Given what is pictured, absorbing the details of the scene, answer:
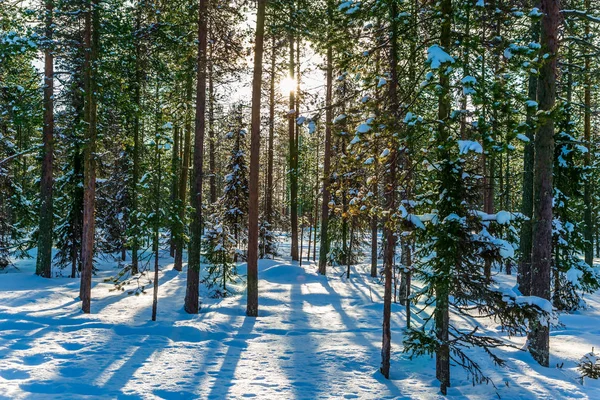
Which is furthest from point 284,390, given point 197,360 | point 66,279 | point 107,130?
point 66,279

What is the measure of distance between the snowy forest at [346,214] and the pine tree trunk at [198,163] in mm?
49

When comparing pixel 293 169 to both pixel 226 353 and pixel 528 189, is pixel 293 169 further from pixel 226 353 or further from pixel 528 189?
pixel 226 353

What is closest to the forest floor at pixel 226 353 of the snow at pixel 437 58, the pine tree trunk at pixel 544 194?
the pine tree trunk at pixel 544 194

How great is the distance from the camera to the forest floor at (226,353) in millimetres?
7000

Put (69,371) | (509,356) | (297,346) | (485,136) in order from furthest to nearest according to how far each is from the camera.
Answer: (297,346) < (509,356) < (69,371) < (485,136)

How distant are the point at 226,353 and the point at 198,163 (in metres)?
6.06

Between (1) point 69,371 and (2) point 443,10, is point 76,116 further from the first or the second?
(2) point 443,10

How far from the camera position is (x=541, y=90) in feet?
29.2

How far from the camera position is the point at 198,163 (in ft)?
42.1

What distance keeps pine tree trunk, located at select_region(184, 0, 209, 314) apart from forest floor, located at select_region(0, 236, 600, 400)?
815mm

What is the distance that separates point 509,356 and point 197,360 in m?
7.23

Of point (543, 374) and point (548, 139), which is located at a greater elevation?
point (548, 139)

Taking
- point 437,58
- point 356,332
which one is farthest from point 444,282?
point 356,332

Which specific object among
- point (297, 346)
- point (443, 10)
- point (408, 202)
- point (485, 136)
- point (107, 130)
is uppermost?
point (443, 10)
